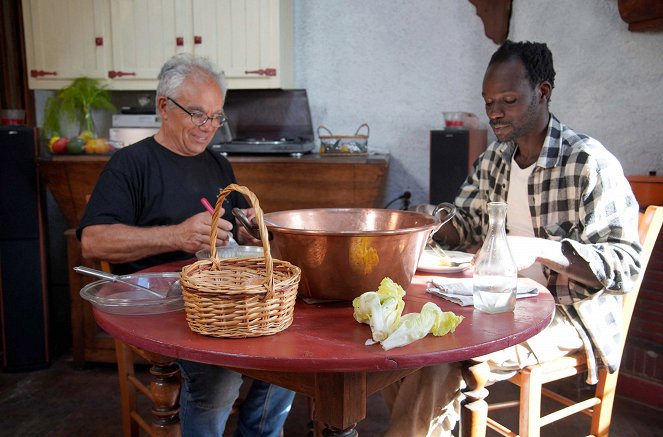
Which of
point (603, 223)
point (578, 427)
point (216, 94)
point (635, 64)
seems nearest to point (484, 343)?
point (603, 223)

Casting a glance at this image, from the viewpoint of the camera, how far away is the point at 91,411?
2.71 m

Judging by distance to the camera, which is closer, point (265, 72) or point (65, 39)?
point (265, 72)

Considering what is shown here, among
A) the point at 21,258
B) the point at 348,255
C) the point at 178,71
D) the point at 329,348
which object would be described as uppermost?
the point at 178,71

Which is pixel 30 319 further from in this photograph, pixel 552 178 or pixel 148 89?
pixel 552 178

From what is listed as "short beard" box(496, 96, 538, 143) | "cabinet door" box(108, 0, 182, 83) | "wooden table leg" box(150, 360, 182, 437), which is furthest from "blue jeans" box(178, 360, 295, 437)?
"cabinet door" box(108, 0, 182, 83)

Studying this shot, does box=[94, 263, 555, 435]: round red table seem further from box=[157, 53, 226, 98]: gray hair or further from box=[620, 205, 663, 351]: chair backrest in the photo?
box=[157, 53, 226, 98]: gray hair

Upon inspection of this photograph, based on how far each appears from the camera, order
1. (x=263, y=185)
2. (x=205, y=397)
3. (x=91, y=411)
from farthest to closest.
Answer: (x=263, y=185) → (x=91, y=411) → (x=205, y=397)

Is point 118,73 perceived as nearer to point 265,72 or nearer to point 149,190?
point 265,72

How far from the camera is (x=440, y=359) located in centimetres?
104

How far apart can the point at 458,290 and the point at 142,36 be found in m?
2.84

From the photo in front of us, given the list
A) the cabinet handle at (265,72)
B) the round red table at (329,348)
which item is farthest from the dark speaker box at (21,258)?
the round red table at (329,348)

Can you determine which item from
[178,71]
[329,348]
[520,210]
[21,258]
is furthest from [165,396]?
[21,258]

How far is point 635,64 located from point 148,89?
2684 millimetres

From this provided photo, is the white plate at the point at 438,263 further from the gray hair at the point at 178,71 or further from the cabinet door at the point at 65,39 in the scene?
the cabinet door at the point at 65,39
